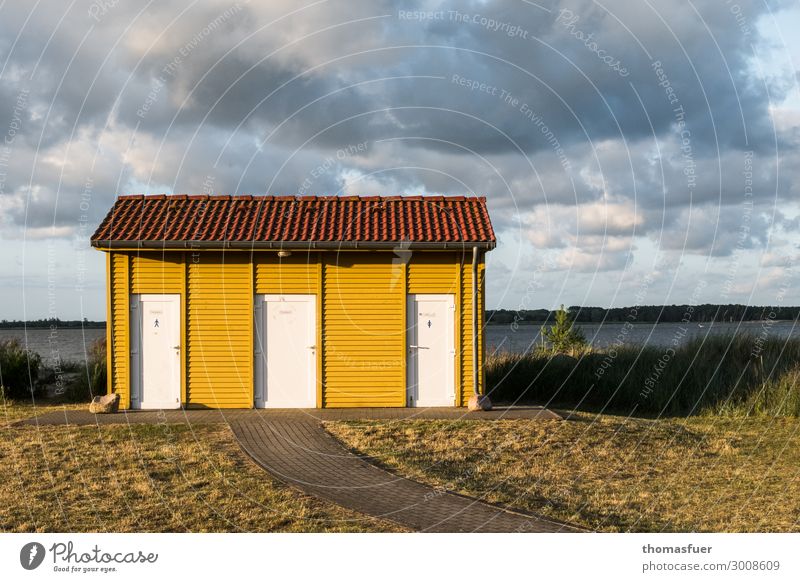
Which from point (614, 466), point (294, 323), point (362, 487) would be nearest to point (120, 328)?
point (294, 323)

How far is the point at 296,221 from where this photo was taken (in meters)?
16.1

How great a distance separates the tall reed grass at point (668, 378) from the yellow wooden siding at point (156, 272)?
24.7 ft

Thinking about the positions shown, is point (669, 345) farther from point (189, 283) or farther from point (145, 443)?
point (145, 443)

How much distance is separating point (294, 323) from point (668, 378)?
8.98m

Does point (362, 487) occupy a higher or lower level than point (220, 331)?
lower

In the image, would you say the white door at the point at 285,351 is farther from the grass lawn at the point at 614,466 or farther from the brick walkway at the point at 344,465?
the grass lawn at the point at 614,466

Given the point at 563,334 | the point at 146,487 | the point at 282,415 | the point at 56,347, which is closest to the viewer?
the point at 146,487

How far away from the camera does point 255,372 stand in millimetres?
15547

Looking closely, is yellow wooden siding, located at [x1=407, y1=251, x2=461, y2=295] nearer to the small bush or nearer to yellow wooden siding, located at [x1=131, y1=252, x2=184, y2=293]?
yellow wooden siding, located at [x1=131, y1=252, x2=184, y2=293]

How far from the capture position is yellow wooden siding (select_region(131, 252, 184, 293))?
51.1 feet

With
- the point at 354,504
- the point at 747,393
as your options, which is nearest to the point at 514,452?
the point at 354,504

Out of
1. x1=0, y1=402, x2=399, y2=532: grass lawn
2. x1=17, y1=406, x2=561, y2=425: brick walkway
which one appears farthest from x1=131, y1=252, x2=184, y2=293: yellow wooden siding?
x1=0, y1=402, x2=399, y2=532: grass lawn

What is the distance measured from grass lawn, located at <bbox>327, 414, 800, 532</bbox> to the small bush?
1079 centimetres

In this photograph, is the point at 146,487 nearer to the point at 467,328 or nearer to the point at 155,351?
the point at 155,351
